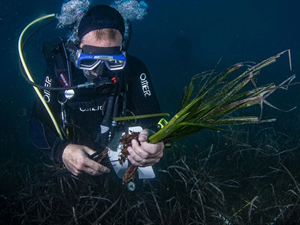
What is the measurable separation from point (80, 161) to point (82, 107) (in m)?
1.17

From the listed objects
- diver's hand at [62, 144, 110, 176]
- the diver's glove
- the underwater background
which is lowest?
the underwater background

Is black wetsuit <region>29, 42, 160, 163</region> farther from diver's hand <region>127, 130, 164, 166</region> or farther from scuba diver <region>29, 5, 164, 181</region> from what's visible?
diver's hand <region>127, 130, 164, 166</region>

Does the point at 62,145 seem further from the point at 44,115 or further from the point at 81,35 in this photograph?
the point at 81,35

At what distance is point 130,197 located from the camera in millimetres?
2924

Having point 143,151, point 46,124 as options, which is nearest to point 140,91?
point 46,124

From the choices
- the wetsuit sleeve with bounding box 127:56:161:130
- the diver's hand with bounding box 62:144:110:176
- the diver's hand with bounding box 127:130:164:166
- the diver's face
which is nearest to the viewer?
the diver's hand with bounding box 127:130:164:166

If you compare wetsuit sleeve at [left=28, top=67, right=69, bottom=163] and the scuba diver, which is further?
the scuba diver

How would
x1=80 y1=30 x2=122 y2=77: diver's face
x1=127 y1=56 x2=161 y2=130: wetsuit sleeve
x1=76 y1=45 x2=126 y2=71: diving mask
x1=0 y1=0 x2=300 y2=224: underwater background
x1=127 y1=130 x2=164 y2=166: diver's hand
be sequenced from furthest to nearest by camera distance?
x1=127 y1=56 x2=161 y2=130: wetsuit sleeve
x1=80 y1=30 x2=122 y2=77: diver's face
x1=76 y1=45 x2=126 y2=71: diving mask
x1=0 y1=0 x2=300 y2=224: underwater background
x1=127 y1=130 x2=164 y2=166: diver's hand

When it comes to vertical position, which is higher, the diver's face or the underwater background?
the diver's face

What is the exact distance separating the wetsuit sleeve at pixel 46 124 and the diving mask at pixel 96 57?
523 millimetres

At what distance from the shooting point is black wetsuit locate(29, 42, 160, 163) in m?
2.60

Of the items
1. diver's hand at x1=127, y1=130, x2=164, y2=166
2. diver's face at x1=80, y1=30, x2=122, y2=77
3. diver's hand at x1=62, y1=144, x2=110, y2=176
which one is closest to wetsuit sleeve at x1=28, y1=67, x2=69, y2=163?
diver's hand at x1=62, y1=144, x2=110, y2=176

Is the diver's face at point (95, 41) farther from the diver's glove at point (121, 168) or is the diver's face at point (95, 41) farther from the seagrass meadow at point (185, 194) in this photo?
the seagrass meadow at point (185, 194)

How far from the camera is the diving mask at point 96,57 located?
102 inches
